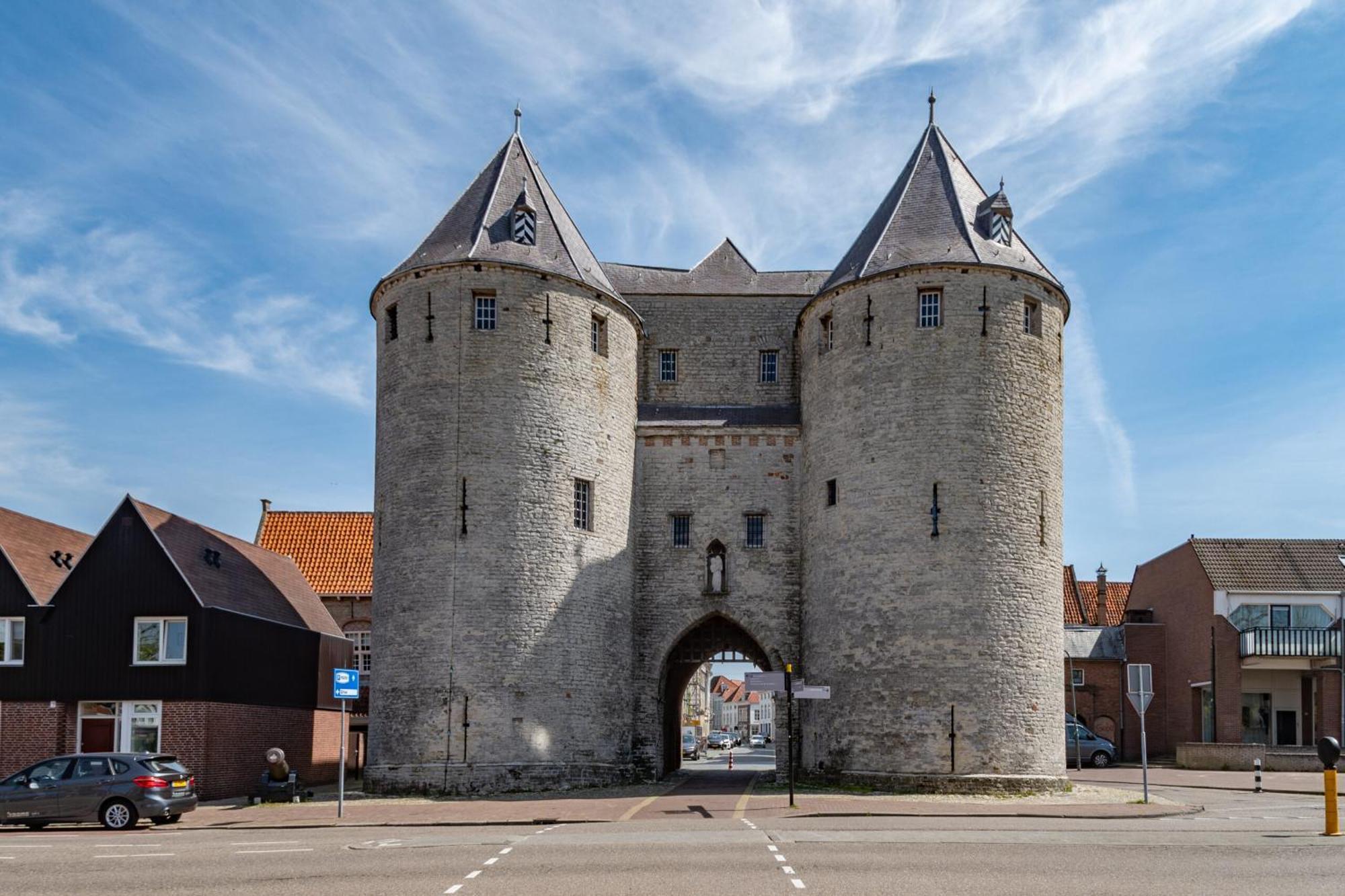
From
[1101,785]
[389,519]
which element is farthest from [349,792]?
[1101,785]

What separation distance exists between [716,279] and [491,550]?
13.0 meters

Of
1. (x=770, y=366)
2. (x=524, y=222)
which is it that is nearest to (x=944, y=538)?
(x=770, y=366)

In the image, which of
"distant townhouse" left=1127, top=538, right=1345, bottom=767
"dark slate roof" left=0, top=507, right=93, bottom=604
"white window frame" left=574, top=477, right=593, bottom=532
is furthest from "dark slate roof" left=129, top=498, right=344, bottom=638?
"distant townhouse" left=1127, top=538, right=1345, bottom=767

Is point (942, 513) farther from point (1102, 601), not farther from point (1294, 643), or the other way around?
point (1102, 601)

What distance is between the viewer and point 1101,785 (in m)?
34.0

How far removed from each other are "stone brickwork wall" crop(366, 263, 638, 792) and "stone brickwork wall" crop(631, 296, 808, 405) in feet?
17.0

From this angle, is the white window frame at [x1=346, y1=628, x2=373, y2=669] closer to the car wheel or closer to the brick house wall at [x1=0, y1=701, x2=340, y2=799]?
the brick house wall at [x1=0, y1=701, x2=340, y2=799]

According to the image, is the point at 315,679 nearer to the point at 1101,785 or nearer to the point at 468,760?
the point at 468,760

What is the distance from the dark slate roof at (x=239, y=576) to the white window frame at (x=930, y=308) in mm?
17898

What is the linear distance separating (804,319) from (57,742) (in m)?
20.8

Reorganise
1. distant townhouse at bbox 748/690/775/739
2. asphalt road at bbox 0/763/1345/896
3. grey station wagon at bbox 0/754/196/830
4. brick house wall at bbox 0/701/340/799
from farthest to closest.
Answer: distant townhouse at bbox 748/690/775/739 → brick house wall at bbox 0/701/340/799 → grey station wagon at bbox 0/754/196/830 → asphalt road at bbox 0/763/1345/896

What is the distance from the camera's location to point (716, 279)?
39.5m

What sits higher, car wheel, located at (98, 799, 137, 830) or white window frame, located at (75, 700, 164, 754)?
white window frame, located at (75, 700, 164, 754)

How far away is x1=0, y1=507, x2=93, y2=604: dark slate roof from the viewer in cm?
3083
